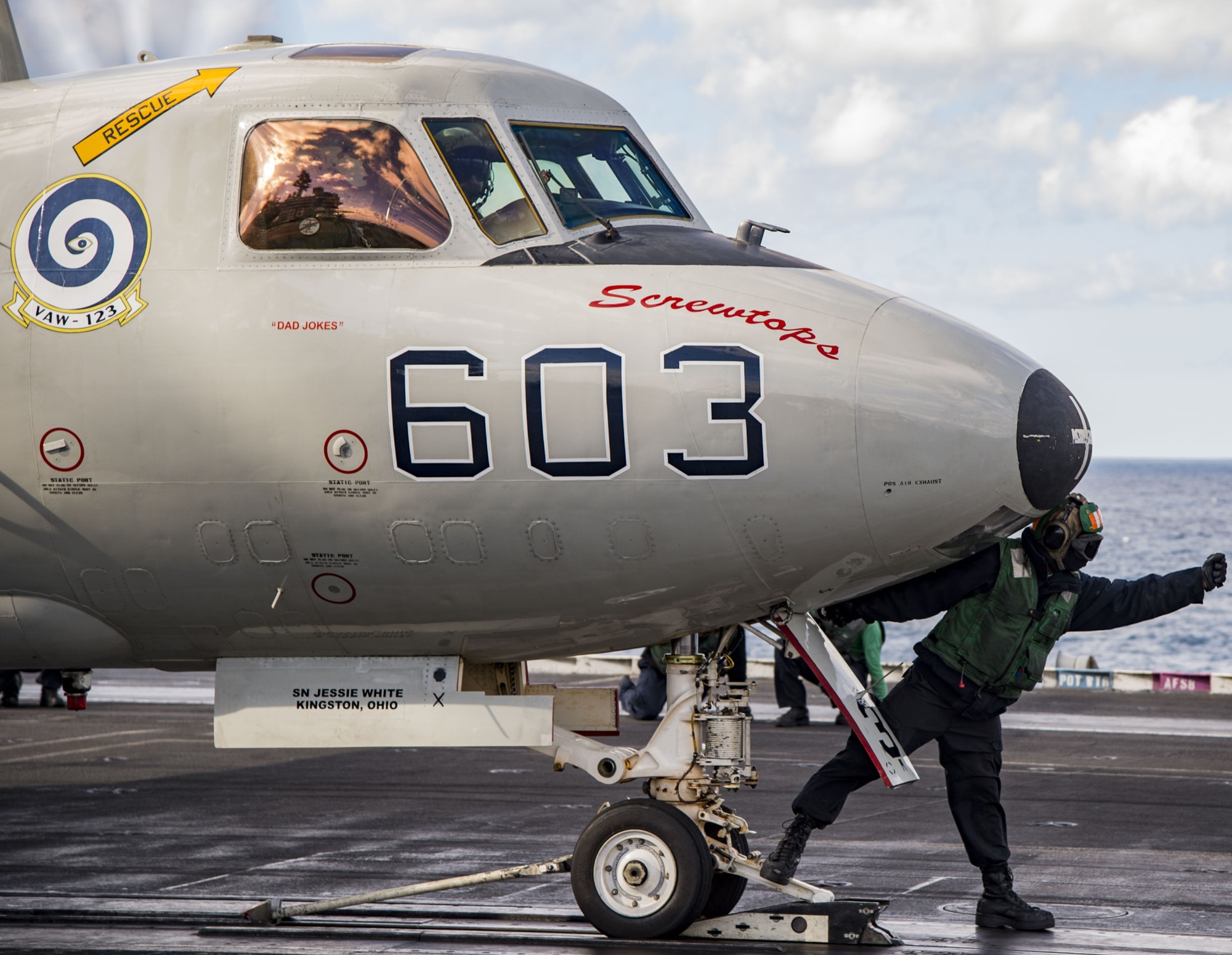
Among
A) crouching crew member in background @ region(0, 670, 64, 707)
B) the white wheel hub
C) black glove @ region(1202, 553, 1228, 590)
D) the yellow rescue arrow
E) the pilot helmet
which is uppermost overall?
the yellow rescue arrow

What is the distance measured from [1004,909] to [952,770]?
0.78 metres

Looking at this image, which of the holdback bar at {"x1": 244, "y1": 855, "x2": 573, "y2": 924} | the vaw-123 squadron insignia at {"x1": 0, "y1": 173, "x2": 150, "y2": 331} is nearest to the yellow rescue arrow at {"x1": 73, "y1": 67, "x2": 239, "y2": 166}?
the vaw-123 squadron insignia at {"x1": 0, "y1": 173, "x2": 150, "y2": 331}

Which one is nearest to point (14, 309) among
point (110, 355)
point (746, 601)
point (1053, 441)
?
point (110, 355)

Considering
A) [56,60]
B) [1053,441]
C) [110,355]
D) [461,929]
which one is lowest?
[461,929]

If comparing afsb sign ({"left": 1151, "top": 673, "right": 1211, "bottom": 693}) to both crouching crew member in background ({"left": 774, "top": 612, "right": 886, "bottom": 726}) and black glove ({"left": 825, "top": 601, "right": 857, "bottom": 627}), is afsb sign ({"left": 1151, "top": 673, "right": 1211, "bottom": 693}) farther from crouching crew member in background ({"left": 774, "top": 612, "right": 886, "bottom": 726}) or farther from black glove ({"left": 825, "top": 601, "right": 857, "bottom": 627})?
black glove ({"left": 825, "top": 601, "right": 857, "bottom": 627})

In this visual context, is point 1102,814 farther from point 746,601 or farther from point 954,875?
point 746,601

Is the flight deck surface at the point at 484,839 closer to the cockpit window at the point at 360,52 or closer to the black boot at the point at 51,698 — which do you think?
the black boot at the point at 51,698

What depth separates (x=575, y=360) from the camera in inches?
293

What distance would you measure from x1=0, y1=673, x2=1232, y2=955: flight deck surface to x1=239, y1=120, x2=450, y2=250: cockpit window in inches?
140

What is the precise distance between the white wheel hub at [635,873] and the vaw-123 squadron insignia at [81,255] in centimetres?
355

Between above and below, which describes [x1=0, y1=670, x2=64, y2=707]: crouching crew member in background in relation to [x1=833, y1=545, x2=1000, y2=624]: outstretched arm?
above

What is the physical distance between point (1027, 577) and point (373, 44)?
4475mm

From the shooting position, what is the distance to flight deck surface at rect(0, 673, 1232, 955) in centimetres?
880

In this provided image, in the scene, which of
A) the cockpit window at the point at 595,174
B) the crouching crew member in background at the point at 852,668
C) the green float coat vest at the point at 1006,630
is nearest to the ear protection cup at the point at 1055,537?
the green float coat vest at the point at 1006,630
